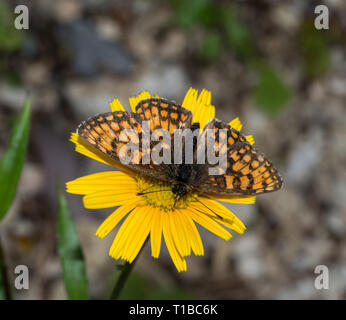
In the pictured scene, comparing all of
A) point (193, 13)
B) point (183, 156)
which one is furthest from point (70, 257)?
point (193, 13)

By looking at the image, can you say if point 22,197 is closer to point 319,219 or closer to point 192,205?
point 192,205

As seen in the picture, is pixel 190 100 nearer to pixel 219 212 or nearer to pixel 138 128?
pixel 138 128

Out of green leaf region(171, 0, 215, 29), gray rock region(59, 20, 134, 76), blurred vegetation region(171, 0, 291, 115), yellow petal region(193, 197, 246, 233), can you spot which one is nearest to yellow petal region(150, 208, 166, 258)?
yellow petal region(193, 197, 246, 233)

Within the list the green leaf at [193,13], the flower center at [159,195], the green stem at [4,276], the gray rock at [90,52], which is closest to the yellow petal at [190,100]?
the flower center at [159,195]

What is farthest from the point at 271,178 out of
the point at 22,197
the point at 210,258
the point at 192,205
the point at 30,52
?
the point at 30,52

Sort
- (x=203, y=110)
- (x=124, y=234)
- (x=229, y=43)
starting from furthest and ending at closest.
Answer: (x=229, y=43), (x=203, y=110), (x=124, y=234)

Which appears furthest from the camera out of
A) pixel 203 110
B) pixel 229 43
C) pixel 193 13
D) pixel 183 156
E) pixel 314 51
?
pixel 314 51
